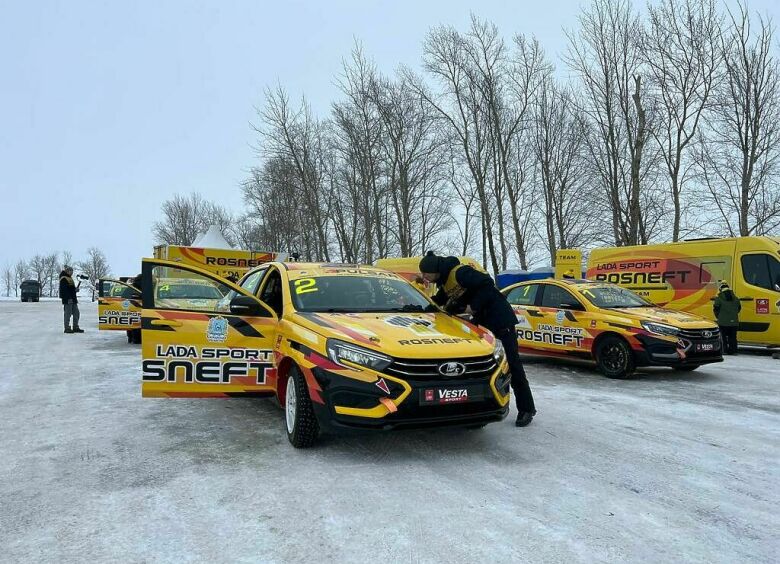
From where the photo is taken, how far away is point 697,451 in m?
4.81

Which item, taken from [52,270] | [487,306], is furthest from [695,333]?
[52,270]

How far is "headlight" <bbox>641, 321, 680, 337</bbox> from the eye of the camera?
323 inches

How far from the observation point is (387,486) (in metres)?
3.87

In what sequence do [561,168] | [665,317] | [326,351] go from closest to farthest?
[326,351]
[665,317]
[561,168]

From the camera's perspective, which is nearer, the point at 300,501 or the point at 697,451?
the point at 300,501

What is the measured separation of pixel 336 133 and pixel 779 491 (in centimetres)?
3046

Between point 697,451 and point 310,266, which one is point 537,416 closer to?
point 697,451

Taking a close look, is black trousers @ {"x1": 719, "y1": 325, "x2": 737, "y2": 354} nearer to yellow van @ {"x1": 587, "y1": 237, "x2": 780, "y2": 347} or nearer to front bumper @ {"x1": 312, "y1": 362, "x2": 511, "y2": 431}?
yellow van @ {"x1": 587, "y1": 237, "x2": 780, "y2": 347}

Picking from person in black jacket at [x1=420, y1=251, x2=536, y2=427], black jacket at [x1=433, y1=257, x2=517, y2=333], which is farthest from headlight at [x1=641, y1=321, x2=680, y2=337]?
black jacket at [x1=433, y1=257, x2=517, y2=333]

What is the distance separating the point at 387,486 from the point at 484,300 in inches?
91.9

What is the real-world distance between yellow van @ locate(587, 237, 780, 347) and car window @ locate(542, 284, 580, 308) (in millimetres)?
5250

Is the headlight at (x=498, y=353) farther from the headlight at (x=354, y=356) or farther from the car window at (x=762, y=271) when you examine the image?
the car window at (x=762, y=271)

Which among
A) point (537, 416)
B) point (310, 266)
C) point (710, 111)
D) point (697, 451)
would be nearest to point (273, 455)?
point (310, 266)

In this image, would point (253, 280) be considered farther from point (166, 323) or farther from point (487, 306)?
point (487, 306)
